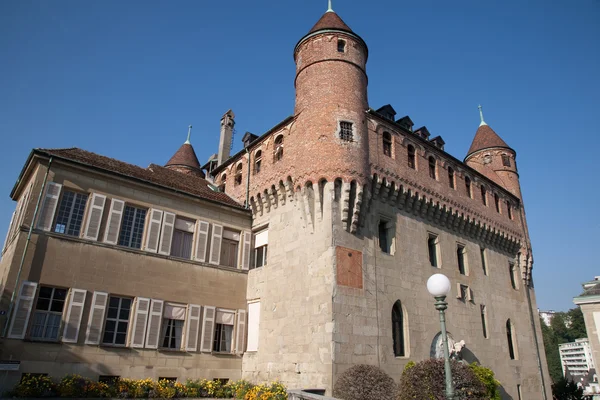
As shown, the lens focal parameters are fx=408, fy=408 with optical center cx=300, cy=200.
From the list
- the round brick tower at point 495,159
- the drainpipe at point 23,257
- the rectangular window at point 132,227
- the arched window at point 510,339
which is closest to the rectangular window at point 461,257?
the arched window at point 510,339

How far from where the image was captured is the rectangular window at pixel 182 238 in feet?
60.2

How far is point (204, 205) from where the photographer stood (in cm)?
1969

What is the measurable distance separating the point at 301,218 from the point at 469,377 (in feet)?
29.5

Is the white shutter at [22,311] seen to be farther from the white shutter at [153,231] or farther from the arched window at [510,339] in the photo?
the arched window at [510,339]

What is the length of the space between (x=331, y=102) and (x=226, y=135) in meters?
11.6

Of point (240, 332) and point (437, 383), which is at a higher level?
point (240, 332)

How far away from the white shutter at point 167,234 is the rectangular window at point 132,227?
0.86 metres

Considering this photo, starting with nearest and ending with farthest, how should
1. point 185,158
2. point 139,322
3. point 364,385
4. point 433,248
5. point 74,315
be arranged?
1. point 364,385
2. point 74,315
3. point 139,322
4. point 433,248
5. point 185,158

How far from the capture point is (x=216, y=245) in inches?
765

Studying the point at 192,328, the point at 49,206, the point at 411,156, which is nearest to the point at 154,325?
the point at 192,328

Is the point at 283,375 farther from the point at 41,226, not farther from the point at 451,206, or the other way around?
the point at 451,206

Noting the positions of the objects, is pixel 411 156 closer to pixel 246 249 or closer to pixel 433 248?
pixel 433 248

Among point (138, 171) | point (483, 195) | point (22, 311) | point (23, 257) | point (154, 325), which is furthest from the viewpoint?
point (483, 195)

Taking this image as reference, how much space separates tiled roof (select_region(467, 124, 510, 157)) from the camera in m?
31.4
